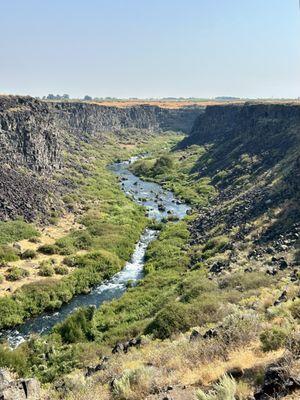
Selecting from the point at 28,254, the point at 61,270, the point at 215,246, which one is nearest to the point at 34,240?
the point at 28,254

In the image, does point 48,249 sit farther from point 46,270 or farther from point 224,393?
point 224,393

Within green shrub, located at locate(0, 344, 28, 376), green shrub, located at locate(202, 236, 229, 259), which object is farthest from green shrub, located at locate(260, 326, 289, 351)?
green shrub, located at locate(202, 236, 229, 259)

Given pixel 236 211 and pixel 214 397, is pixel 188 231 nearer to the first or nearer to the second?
pixel 236 211

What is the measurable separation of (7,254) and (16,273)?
190 inches

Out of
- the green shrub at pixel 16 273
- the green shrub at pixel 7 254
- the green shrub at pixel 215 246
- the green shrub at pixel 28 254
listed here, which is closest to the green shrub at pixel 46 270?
the green shrub at pixel 16 273

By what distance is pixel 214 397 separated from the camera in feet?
38.3

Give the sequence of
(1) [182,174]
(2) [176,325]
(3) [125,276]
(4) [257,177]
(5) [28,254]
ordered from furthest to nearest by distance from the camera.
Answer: (1) [182,174] < (4) [257,177] < (5) [28,254] < (3) [125,276] < (2) [176,325]

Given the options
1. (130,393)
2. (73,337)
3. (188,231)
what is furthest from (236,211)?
(130,393)

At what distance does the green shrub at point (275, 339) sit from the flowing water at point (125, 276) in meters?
25.8

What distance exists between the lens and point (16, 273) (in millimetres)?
48219

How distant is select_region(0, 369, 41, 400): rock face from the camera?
15.4 m

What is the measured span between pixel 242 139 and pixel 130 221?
49509 millimetres

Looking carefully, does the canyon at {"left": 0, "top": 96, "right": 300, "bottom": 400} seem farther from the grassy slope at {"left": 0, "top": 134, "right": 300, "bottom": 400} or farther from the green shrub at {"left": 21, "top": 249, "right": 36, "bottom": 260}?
the green shrub at {"left": 21, "top": 249, "right": 36, "bottom": 260}

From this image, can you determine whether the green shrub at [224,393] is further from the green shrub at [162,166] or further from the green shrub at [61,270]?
the green shrub at [162,166]
